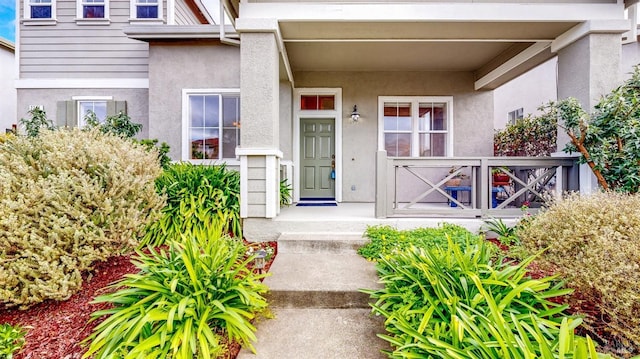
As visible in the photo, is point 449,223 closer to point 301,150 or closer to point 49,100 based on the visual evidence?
point 301,150

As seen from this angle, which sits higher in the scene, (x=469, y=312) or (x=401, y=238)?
(x=401, y=238)

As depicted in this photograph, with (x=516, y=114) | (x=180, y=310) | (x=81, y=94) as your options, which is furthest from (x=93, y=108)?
(x=516, y=114)

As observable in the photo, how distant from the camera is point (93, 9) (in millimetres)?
7527

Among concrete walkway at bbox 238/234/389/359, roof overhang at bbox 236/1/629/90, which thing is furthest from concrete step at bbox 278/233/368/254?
roof overhang at bbox 236/1/629/90

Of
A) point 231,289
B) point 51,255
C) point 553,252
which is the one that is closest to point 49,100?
point 51,255

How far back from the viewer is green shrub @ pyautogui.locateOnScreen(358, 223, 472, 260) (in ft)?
11.1

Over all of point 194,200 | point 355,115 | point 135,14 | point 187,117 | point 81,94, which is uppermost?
point 135,14

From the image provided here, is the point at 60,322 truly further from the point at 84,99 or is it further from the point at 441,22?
the point at 84,99

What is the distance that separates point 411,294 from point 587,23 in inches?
179

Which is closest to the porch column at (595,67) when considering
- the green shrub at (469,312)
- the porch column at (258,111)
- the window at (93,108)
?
the green shrub at (469,312)

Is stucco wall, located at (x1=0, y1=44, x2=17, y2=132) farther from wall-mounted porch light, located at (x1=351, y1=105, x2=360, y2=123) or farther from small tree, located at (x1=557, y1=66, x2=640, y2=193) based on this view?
small tree, located at (x1=557, y1=66, x2=640, y2=193)

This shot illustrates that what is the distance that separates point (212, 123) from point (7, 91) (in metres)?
8.67

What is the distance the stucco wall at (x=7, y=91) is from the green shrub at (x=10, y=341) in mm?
9983

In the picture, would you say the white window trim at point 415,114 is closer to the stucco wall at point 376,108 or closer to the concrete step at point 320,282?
the stucco wall at point 376,108
